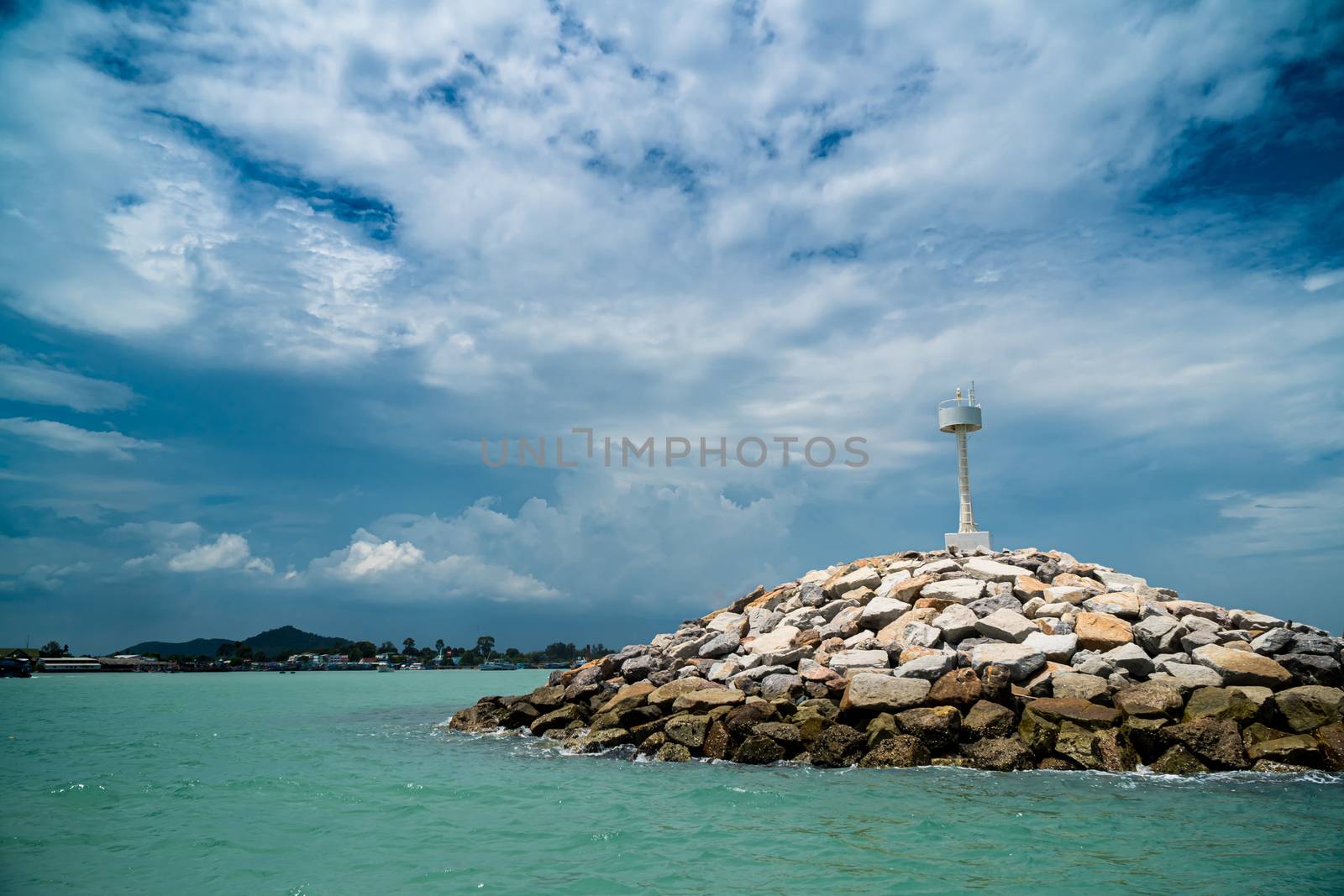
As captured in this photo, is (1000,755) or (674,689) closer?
(1000,755)

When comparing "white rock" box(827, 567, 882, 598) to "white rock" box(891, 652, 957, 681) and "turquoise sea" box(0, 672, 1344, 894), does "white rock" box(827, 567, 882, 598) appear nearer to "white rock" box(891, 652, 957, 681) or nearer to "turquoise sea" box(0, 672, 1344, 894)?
"white rock" box(891, 652, 957, 681)

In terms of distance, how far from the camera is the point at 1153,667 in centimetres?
1573

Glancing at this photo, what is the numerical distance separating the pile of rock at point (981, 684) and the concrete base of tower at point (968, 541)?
8.27ft

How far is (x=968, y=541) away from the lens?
24.9 metres

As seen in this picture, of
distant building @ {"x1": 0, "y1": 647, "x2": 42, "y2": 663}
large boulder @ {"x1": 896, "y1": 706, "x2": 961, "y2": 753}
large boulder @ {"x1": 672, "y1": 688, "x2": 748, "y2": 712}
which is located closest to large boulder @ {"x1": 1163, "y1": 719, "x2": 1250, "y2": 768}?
large boulder @ {"x1": 896, "y1": 706, "x2": 961, "y2": 753}

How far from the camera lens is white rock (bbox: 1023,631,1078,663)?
16.1 metres

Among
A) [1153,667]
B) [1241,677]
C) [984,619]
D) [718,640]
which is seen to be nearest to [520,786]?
[718,640]

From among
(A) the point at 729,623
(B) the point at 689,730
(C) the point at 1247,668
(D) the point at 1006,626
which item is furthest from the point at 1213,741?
(A) the point at 729,623

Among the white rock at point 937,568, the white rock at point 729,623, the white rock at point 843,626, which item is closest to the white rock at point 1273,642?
the white rock at point 937,568

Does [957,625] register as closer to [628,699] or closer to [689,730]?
[689,730]

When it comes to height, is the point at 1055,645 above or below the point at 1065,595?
below

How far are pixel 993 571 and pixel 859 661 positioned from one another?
531cm

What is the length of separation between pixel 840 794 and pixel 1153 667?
306 inches

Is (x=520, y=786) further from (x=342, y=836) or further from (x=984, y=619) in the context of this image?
(x=984, y=619)
